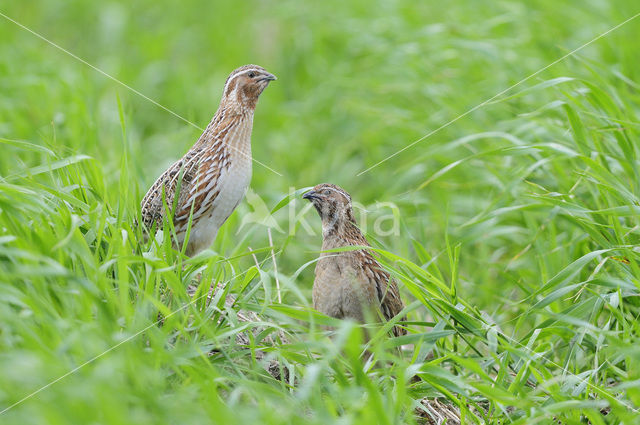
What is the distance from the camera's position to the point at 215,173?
420 centimetres

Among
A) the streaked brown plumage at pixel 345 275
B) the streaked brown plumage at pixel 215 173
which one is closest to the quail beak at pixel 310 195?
the streaked brown plumage at pixel 345 275

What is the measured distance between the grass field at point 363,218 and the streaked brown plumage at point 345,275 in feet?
0.41

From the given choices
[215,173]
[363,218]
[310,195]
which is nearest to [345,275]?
[310,195]

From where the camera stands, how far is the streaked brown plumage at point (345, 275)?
4004mm

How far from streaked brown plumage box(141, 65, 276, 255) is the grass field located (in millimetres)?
200

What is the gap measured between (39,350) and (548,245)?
10.6 feet

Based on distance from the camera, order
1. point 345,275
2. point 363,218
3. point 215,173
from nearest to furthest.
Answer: point 345,275
point 215,173
point 363,218

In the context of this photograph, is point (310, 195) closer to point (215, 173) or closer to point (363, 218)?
point (215, 173)

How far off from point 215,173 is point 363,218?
1614mm

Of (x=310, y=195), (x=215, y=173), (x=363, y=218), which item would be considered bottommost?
(x=363, y=218)

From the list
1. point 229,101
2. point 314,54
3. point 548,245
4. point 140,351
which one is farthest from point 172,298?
point 314,54

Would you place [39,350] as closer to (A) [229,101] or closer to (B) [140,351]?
(B) [140,351]

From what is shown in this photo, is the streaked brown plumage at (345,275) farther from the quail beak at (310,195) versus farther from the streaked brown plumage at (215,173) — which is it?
the streaked brown plumage at (215,173)

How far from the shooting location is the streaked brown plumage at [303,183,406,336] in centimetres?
400
